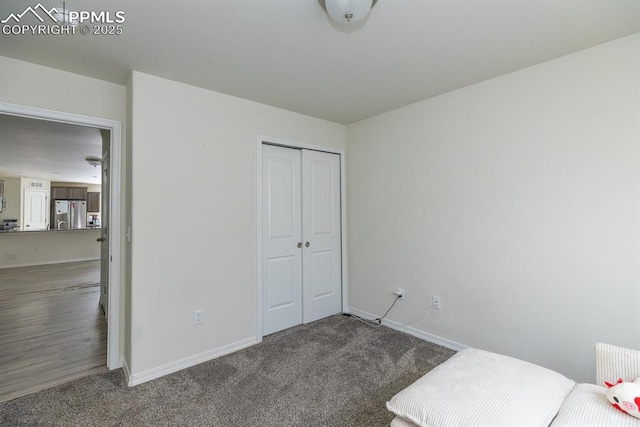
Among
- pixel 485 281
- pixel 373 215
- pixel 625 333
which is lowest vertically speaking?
pixel 625 333

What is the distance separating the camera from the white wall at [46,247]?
6.41 m

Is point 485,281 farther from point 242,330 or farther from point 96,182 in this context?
point 96,182

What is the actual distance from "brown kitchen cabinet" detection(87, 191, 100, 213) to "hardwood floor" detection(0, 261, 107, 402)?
3.87 meters

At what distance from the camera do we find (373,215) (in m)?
3.40

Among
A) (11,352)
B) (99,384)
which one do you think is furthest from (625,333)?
(11,352)

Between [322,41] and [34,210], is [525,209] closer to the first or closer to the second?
[322,41]

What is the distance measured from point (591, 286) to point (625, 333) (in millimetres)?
315

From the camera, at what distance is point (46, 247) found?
692 cm

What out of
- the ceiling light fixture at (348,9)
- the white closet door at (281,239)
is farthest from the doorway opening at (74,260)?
the ceiling light fixture at (348,9)

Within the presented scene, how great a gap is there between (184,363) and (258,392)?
0.79 m

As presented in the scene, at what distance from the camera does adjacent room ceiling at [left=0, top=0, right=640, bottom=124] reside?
1.58 meters

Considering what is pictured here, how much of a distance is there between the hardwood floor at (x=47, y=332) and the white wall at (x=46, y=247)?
Answer: 49.7 inches

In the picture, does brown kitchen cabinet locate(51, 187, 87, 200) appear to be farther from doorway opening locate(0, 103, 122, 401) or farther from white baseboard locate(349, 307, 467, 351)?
white baseboard locate(349, 307, 467, 351)

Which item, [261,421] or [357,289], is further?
[357,289]
